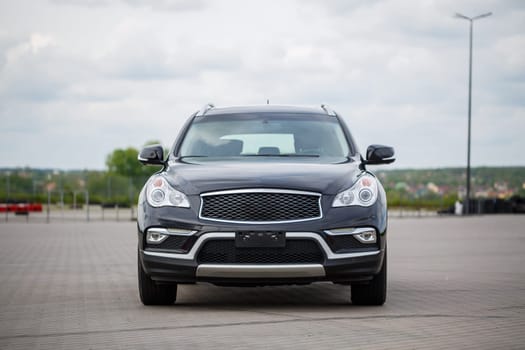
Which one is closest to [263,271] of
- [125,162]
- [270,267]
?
[270,267]

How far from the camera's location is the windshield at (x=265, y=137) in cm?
962

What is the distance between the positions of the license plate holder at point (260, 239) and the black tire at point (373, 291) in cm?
105

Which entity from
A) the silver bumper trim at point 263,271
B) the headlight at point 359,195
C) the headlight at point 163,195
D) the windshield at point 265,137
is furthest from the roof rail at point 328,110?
the silver bumper trim at point 263,271

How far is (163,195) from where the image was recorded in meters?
8.59

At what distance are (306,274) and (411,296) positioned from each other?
2.05 metres

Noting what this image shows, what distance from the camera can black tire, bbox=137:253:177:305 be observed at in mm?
8859

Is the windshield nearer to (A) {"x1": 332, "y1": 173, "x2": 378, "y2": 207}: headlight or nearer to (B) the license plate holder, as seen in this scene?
(A) {"x1": 332, "y1": 173, "x2": 378, "y2": 207}: headlight

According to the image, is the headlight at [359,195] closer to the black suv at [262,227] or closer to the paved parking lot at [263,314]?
the black suv at [262,227]

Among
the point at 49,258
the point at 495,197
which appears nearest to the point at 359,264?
the point at 49,258

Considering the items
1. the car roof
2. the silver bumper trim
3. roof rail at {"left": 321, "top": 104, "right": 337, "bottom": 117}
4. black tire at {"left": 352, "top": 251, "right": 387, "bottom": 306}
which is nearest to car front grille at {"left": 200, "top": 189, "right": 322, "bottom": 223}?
the silver bumper trim

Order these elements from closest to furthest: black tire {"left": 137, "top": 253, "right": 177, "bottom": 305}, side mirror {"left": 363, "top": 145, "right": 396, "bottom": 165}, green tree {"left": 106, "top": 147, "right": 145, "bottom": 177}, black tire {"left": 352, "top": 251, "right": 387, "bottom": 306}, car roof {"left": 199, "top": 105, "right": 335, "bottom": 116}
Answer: black tire {"left": 352, "top": 251, "right": 387, "bottom": 306}, black tire {"left": 137, "top": 253, "right": 177, "bottom": 305}, side mirror {"left": 363, "top": 145, "right": 396, "bottom": 165}, car roof {"left": 199, "top": 105, "right": 335, "bottom": 116}, green tree {"left": 106, "top": 147, "right": 145, "bottom": 177}

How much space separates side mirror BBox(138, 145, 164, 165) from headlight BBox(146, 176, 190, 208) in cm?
70

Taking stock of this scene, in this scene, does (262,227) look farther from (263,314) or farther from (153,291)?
(153,291)

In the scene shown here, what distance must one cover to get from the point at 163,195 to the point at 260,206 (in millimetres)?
887
